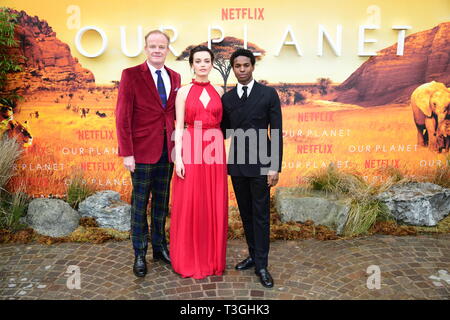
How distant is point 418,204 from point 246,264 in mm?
2649

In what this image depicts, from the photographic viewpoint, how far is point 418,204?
16.4 feet

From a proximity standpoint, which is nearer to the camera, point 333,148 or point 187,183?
point 187,183

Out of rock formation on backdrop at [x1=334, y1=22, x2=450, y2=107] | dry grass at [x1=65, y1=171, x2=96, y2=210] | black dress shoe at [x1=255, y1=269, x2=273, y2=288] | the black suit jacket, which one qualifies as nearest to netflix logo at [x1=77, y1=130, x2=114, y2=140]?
dry grass at [x1=65, y1=171, x2=96, y2=210]

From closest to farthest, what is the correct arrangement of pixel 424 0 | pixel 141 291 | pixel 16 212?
pixel 141 291 < pixel 16 212 < pixel 424 0

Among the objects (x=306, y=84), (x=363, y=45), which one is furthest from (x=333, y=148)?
(x=363, y=45)

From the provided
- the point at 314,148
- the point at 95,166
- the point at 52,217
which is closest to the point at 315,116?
the point at 314,148

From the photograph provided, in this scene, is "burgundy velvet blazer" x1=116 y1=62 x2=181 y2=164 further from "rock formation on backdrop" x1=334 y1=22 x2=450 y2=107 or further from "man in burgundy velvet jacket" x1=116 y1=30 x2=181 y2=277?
"rock formation on backdrop" x1=334 y1=22 x2=450 y2=107

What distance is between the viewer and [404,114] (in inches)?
223

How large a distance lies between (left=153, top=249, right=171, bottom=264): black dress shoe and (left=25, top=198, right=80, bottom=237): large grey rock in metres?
1.49

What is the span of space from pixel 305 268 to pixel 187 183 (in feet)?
5.10

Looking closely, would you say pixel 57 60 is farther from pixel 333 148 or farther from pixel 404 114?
pixel 404 114

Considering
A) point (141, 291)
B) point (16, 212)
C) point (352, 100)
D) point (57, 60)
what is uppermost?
point (57, 60)

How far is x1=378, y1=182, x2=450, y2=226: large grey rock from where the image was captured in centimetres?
500

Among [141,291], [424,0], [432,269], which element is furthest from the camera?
[424,0]
